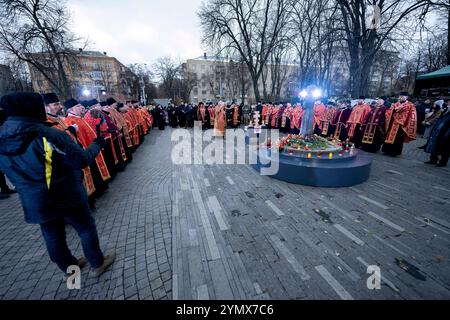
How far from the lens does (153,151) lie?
10.1 metres

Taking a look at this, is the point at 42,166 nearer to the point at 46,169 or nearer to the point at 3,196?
the point at 46,169

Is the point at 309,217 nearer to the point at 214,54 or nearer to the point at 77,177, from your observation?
the point at 77,177

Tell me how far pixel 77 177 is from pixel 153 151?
318 inches

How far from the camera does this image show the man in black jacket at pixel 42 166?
1.79 metres

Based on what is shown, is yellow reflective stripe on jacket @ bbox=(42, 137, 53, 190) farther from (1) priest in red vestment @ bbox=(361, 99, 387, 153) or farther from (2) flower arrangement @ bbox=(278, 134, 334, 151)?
(1) priest in red vestment @ bbox=(361, 99, 387, 153)

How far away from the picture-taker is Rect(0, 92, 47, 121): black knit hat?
1.79m

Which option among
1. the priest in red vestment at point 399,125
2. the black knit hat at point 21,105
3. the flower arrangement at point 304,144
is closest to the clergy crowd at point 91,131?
the black knit hat at point 21,105

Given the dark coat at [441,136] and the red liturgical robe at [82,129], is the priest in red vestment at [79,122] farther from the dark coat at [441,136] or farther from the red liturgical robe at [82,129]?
the dark coat at [441,136]

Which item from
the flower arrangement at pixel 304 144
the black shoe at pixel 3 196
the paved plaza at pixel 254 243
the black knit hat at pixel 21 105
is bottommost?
the paved plaza at pixel 254 243

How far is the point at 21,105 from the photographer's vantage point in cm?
180

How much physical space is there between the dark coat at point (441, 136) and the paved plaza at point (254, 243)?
2188 millimetres

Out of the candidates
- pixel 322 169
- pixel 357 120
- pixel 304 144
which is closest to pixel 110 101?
pixel 304 144

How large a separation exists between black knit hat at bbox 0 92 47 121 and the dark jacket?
55mm

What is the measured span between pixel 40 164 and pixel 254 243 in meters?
2.84
